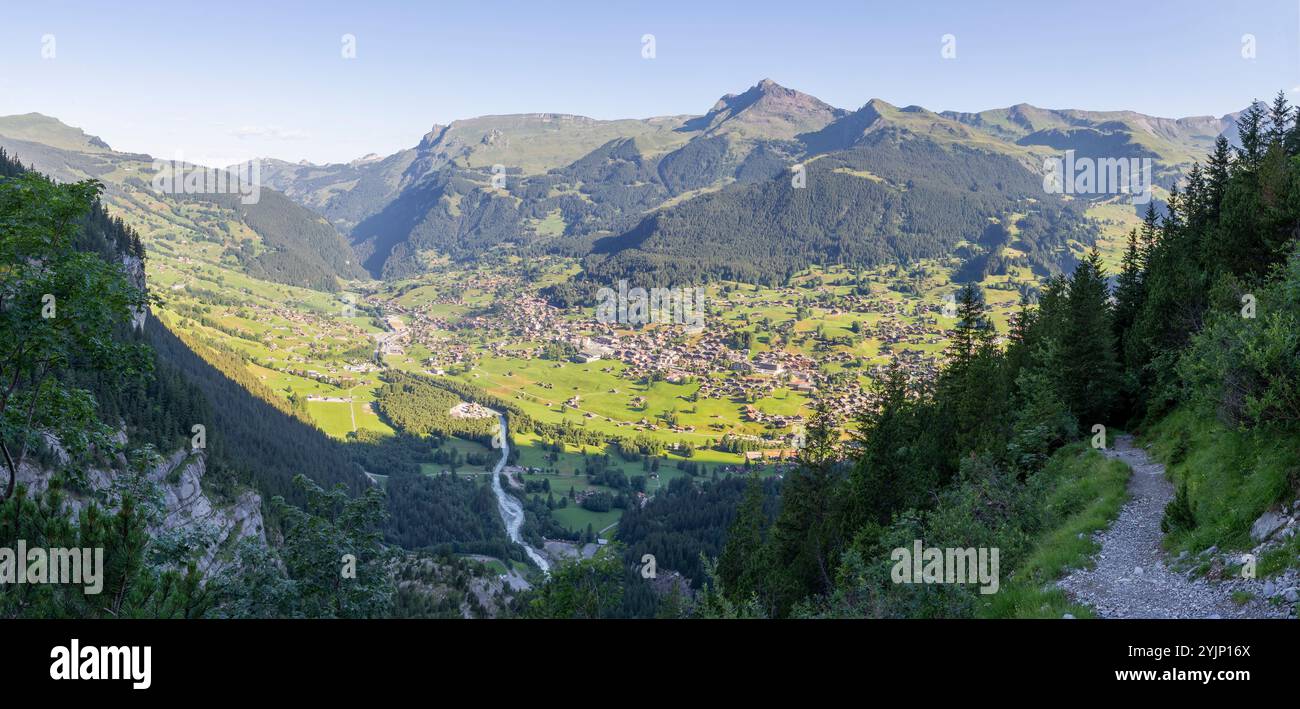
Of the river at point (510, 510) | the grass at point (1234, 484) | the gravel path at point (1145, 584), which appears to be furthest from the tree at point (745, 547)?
the river at point (510, 510)

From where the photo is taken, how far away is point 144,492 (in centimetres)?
1331

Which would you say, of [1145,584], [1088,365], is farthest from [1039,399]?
[1145,584]

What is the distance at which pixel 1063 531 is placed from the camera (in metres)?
20.0

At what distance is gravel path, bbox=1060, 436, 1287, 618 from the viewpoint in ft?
43.0

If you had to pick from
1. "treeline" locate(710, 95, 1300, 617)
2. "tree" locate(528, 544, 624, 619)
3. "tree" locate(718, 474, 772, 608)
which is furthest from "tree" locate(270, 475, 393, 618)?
"tree" locate(718, 474, 772, 608)

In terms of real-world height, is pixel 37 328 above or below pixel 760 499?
above

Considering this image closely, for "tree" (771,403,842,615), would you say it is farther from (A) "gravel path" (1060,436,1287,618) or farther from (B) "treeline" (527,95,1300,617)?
(A) "gravel path" (1060,436,1287,618)

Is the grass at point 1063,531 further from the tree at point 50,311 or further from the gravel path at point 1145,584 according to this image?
the tree at point 50,311

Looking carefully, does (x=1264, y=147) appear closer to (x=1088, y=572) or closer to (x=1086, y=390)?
(x=1086, y=390)

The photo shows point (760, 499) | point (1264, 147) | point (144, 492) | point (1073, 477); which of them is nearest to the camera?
point (144, 492)

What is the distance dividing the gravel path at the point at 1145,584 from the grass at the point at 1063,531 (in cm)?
37
